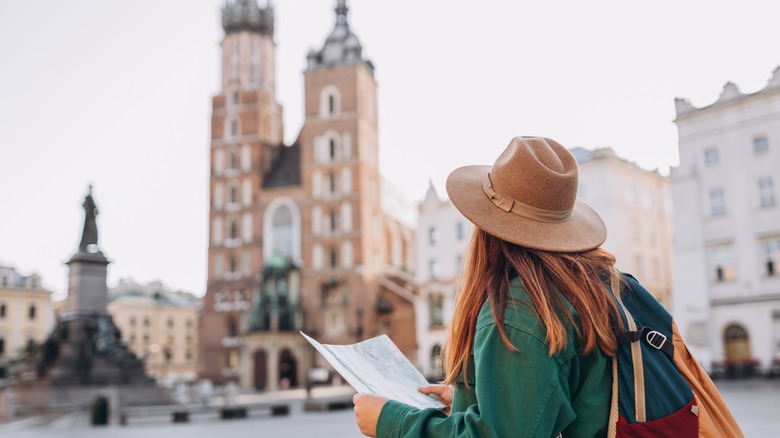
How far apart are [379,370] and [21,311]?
74.0 m

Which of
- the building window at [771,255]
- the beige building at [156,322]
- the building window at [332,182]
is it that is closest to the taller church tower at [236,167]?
the building window at [332,182]

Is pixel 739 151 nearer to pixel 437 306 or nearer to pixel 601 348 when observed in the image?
pixel 437 306

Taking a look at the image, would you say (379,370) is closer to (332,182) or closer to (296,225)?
(332,182)

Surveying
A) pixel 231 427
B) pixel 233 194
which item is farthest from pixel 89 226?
pixel 233 194

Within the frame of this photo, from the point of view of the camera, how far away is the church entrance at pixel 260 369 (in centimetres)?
5159

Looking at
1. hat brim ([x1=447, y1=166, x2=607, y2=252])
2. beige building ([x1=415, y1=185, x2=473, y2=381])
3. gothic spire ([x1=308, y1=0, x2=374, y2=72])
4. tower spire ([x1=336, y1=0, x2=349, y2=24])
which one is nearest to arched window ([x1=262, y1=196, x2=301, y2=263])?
gothic spire ([x1=308, y1=0, x2=374, y2=72])

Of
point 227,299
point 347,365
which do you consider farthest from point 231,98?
point 347,365

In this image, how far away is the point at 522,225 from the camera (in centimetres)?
212

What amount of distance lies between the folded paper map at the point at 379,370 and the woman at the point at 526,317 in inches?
5.5

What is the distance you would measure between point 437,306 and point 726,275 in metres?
19.1

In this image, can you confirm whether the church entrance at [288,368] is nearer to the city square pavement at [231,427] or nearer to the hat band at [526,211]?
the city square pavement at [231,427]

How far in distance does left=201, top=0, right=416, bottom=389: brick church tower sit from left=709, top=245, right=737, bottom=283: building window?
77.2 ft

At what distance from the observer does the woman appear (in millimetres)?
1826

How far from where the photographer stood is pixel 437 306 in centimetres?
4622
